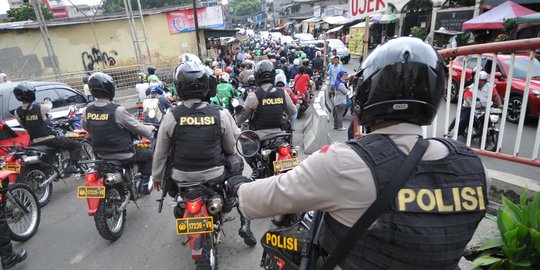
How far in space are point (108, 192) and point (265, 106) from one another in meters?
2.13

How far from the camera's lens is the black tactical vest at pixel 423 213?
1.03 m

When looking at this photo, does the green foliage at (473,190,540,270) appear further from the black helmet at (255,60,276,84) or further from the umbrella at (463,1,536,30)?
the umbrella at (463,1,536,30)

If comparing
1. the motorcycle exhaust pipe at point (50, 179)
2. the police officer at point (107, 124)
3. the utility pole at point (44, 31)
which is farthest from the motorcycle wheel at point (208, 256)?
the utility pole at point (44, 31)

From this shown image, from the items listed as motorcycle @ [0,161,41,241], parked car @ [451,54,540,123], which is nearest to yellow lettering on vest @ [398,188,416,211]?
motorcycle @ [0,161,41,241]

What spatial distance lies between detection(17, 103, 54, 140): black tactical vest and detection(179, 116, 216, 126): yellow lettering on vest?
3.29 meters

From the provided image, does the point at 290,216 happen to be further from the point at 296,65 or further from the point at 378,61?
the point at 296,65

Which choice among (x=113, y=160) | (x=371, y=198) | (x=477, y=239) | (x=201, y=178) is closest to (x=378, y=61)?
(x=371, y=198)

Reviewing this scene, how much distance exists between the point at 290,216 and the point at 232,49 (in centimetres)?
2322

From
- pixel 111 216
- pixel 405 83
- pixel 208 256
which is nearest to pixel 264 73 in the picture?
pixel 208 256

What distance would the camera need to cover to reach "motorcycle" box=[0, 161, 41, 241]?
11.6 feet

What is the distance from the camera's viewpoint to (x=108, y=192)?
3568mm

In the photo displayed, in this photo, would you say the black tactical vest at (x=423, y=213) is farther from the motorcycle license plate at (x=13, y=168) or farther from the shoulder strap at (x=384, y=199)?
the motorcycle license plate at (x=13, y=168)

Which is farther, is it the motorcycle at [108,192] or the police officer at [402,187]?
the motorcycle at [108,192]

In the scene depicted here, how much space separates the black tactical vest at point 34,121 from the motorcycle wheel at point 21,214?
129 cm
